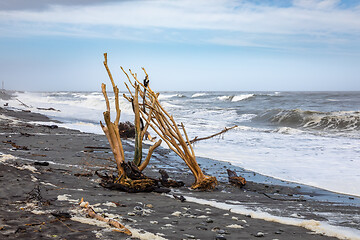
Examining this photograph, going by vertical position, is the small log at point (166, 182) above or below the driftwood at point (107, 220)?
below

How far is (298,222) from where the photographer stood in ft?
10.5

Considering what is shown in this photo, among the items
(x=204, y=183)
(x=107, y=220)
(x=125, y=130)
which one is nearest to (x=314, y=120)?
(x=125, y=130)

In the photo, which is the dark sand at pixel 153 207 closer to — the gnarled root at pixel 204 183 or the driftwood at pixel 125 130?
the gnarled root at pixel 204 183

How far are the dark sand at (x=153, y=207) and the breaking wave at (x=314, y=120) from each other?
39.3 feet

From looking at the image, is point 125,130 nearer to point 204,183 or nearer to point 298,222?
point 204,183

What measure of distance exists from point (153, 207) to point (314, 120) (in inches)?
652

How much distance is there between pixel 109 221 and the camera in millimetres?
2656

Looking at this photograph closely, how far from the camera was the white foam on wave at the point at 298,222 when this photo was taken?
292cm

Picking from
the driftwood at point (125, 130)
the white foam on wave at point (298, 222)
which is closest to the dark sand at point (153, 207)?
the white foam on wave at point (298, 222)

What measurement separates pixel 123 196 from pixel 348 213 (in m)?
2.47

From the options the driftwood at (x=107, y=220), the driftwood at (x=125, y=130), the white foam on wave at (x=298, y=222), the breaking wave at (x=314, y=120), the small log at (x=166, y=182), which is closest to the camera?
the driftwood at (x=107, y=220)

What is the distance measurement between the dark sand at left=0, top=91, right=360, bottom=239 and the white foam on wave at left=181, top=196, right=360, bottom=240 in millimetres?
35

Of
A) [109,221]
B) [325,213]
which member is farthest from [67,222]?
[325,213]

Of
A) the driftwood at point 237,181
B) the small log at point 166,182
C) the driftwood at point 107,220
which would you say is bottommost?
the driftwood at point 237,181
